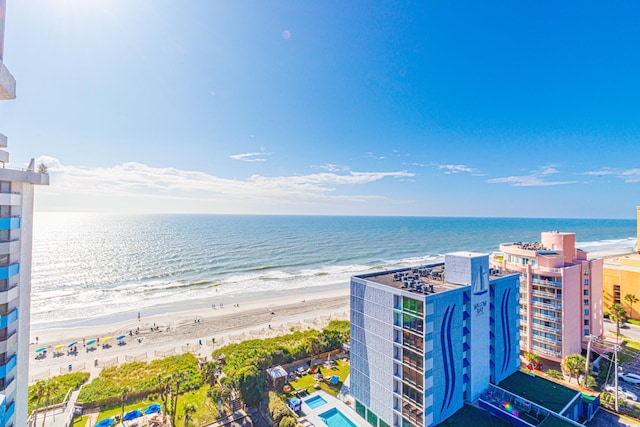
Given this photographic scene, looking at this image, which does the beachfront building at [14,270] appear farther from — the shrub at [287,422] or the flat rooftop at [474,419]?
the flat rooftop at [474,419]

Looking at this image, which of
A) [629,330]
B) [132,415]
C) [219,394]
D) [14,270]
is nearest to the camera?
[14,270]

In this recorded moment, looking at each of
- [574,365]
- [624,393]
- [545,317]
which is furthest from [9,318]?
[624,393]

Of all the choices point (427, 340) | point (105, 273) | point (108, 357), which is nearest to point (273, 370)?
point (427, 340)

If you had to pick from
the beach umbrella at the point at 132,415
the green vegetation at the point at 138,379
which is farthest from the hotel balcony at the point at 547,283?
the beach umbrella at the point at 132,415

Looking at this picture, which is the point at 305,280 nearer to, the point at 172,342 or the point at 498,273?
the point at 172,342

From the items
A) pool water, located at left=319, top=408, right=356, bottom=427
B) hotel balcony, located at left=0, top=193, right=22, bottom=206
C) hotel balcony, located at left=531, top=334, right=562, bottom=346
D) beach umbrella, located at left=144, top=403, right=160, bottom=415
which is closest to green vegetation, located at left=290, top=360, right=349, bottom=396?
pool water, located at left=319, top=408, right=356, bottom=427

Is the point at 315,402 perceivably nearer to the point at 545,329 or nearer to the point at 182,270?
the point at 545,329

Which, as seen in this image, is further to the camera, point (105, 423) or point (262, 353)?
point (262, 353)
